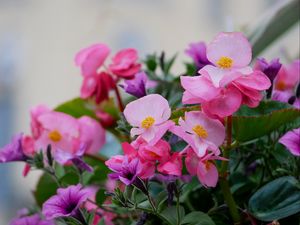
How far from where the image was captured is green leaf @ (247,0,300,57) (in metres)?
0.53

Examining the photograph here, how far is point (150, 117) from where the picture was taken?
33cm

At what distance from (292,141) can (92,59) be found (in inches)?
7.1

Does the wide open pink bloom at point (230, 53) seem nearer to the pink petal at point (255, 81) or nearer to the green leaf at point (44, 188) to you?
the pink petal at point (255, 81)

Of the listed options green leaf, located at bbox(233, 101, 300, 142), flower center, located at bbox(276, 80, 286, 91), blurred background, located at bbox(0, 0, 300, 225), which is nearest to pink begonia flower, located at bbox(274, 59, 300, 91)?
flower center, located at bbox(276, 80, 286, 91)

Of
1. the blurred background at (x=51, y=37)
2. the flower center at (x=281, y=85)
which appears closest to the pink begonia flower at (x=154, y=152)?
the flower center at (x=281, y=85)

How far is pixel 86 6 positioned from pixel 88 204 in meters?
1.23

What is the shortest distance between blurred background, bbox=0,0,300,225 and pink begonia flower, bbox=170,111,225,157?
1.05 metres

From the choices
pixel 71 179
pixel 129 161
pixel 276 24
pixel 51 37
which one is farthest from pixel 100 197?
pixel 51 37

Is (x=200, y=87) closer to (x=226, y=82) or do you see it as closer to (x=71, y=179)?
(x=226, y=82)

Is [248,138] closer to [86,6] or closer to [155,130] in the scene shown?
[155,130]

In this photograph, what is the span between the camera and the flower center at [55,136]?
17.4 inches

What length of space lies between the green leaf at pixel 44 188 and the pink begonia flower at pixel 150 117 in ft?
0.57

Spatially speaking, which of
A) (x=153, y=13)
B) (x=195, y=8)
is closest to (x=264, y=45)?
(x=153, y=13)

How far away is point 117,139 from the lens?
54 cm
